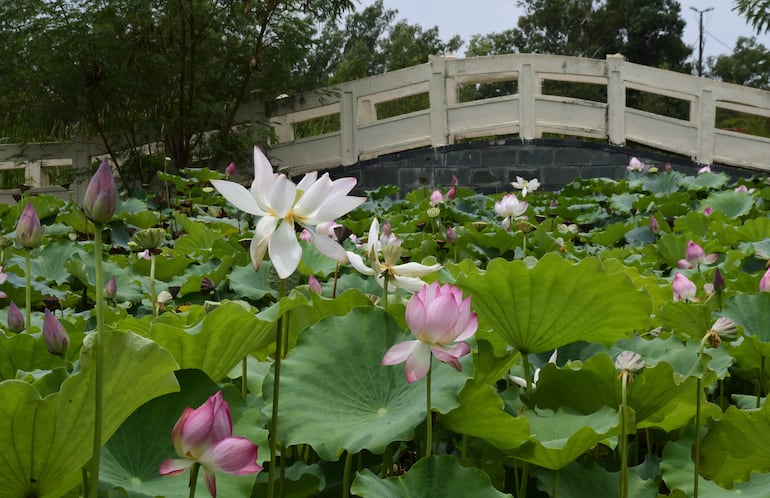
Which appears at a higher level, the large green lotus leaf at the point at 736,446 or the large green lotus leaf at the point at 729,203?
the large green lotus leaf at the point at 729,203

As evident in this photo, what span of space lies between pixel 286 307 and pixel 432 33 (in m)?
30.2

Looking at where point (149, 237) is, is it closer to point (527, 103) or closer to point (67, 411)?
point (67, 411)

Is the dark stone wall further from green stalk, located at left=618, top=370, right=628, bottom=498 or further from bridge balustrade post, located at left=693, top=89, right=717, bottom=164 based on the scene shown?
green stalk, located at left=618, top=370, right=628, bottom=498

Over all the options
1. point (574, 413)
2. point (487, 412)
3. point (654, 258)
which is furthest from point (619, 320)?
point (654, 258)

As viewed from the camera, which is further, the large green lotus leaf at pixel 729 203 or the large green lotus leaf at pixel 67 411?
the large green lotus leaf at pixel 729 203

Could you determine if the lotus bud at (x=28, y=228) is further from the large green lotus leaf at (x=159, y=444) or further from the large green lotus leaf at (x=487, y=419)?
the large green lotus leaf at (x=487, y=419)

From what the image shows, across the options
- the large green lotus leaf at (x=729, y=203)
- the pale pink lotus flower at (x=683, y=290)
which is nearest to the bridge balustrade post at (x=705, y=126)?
the large green lotus leaf at (x=729, y=203)

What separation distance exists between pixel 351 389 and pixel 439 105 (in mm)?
7499

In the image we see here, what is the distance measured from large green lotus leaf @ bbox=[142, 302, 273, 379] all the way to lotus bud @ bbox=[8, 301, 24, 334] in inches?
15.3

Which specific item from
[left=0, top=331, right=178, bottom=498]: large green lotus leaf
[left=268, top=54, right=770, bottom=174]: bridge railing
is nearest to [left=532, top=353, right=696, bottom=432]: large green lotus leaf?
[left=0, top=331, right=178, bottom=498]: large green lotus leaf

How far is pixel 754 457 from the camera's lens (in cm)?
72

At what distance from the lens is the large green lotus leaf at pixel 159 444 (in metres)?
0.56

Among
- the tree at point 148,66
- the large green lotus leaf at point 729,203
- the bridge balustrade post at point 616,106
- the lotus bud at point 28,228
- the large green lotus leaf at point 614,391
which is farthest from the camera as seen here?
the bridge balustrade post at point 616,106

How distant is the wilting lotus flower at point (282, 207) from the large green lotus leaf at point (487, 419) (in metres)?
0.16
